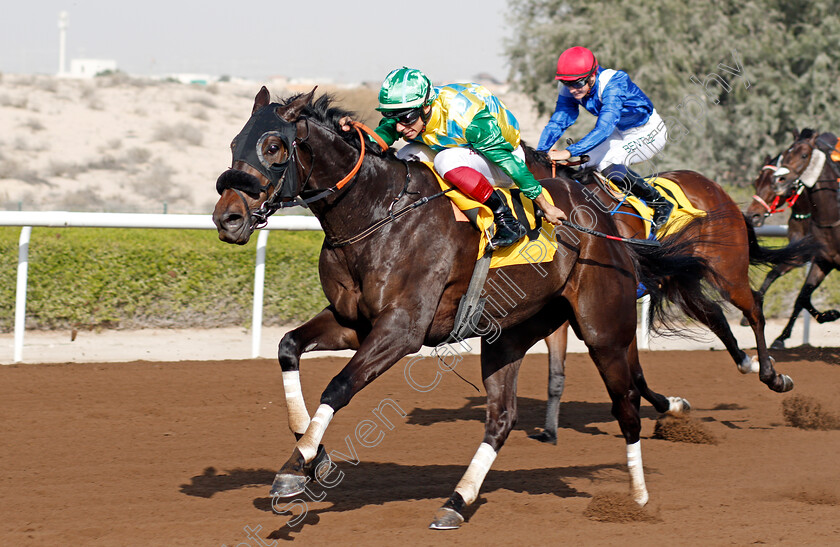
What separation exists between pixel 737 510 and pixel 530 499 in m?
0.89

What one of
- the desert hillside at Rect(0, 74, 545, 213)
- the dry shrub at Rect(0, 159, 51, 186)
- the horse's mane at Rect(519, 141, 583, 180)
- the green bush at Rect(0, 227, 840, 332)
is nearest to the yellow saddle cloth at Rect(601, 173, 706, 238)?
the horse's mane at Rect(519, 141, 583, 180)

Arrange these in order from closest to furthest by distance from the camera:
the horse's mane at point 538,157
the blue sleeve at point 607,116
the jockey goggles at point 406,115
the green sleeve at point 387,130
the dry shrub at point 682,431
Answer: the jockey goggles at point 406,115 < the green sleeve at point 387,130 < the horse's mane at point 538,157 < the blue sleeve at point 607,116 < the dry shrub at point 682,431

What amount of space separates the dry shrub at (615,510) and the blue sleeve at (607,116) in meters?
2.03

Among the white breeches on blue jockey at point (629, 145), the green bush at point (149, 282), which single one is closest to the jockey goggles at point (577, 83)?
the white breeches on blue jockey at point (629, 145)

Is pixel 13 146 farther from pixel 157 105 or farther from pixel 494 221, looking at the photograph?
pixel 494 221

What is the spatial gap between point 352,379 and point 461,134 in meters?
1.16

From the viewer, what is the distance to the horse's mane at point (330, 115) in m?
3.62

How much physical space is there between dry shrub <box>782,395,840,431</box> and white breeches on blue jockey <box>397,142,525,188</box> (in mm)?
2958

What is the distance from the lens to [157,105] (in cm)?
3272

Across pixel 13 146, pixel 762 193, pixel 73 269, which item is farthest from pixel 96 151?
pixel 762 193

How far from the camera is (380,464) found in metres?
4.67

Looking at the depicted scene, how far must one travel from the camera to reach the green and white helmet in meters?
3.66

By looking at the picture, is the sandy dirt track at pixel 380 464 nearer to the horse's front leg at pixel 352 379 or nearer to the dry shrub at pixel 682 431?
the dry shrub at pixel 682 431

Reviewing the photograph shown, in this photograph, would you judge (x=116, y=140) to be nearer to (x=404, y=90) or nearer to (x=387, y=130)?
(x=387, y=130)
